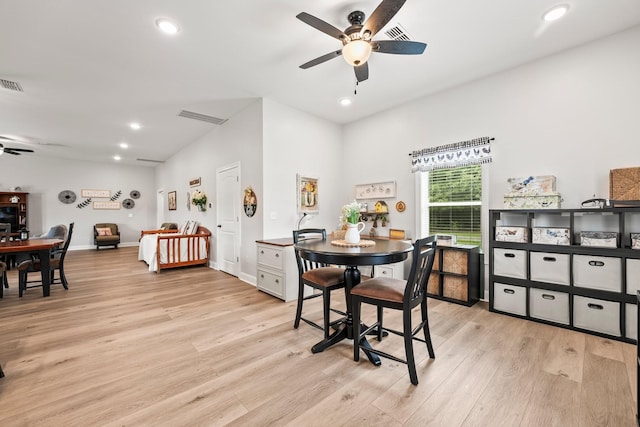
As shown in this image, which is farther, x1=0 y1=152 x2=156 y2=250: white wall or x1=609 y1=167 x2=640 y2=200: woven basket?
x1=0 y1=152 x2=156 y2=250: white wall

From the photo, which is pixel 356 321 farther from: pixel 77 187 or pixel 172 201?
pixel 77 187

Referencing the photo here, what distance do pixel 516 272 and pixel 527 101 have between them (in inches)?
78.9

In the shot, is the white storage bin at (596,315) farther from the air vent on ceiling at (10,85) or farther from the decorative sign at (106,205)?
the decorative sign at (106,205)

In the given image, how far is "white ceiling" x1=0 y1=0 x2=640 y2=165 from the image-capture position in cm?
236

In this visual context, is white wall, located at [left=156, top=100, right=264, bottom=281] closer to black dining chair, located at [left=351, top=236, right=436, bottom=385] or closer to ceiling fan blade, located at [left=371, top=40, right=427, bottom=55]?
ceiling fan blade, located at [left=371, top=40, right=427, bottom=55]

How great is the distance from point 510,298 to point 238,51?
4.06 meters

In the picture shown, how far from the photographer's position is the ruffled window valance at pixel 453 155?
3.46 m

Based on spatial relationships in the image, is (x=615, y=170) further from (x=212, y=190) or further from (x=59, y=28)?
(x=212, y=190)

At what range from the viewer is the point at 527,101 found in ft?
10.5

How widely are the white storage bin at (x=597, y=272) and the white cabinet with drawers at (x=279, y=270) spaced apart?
3.00m

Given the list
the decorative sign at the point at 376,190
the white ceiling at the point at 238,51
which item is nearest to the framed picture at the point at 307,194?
Result: the decorative sign at the point at 376,190

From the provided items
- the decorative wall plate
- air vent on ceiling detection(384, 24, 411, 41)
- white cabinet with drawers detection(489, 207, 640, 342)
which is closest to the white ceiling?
air vent on ceiling detection(384, 24, 411, 41)

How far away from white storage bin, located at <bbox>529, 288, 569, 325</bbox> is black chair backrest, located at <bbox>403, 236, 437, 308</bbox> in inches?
65.0

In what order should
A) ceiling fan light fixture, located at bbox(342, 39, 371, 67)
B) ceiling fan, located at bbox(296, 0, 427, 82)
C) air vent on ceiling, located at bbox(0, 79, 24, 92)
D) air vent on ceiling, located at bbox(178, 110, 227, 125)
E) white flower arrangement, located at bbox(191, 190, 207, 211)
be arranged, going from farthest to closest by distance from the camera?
1. white flower arrangement, located at bbox(191, 190, 207, 211)
2. air vent on ceiling, located at bbox(178, 110, 227, 125)
3. air vent on ceiling, located at bbox(0, 79, 24, 92)
4. ceiling fan light fixture, located at bbox(342, 39, 371, 67)
5. ceiling fan, located at bbox(296, 0, 427, 82)
